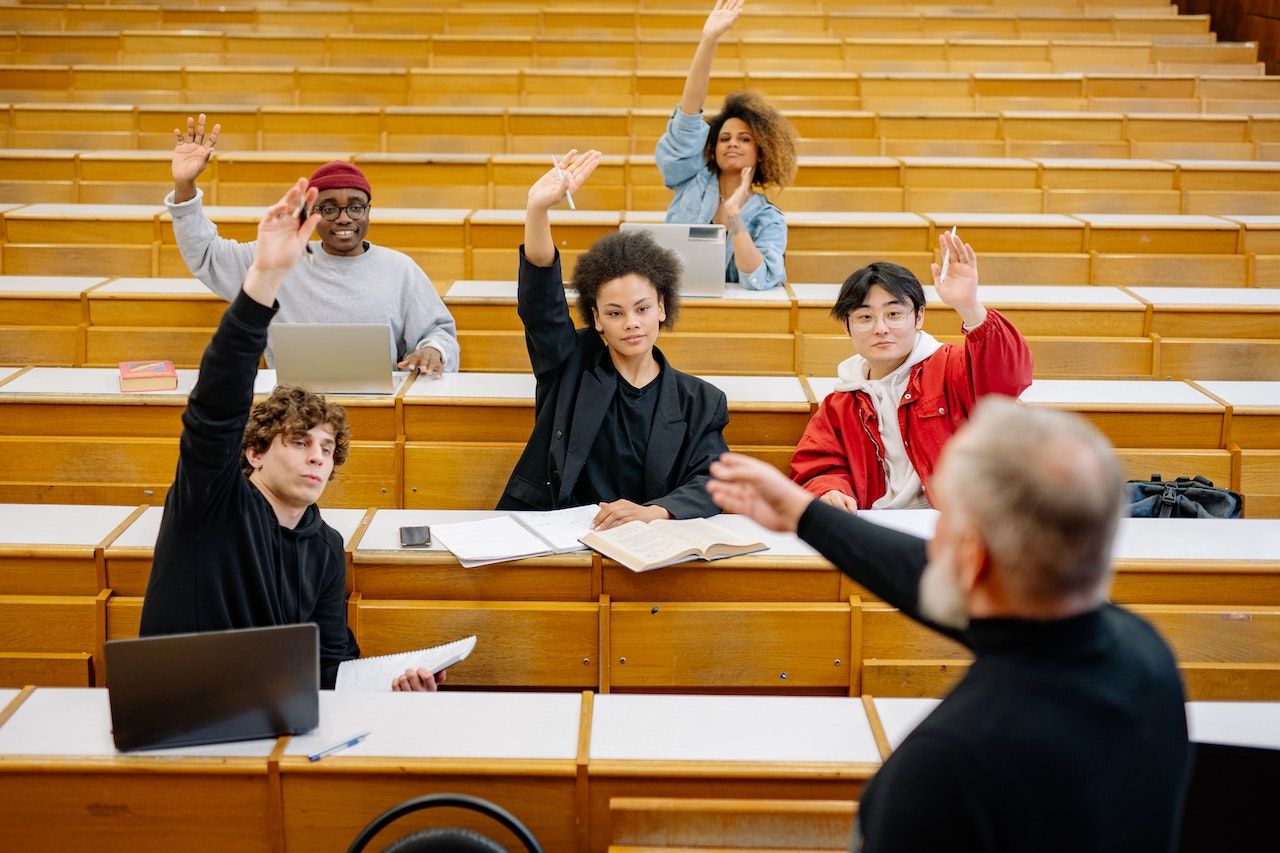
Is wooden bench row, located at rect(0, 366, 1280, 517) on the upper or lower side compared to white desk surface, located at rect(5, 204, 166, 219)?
lower

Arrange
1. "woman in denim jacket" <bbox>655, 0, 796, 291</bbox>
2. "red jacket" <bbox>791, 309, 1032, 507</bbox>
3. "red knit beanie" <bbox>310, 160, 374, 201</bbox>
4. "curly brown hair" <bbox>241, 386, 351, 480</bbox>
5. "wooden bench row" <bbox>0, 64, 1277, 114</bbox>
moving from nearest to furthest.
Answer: "curly brown hair" <bbox>241, 386, 351, 480</bbox>
"red jacket" <bbox>791, 309, 1032, 507</bbox>
"red knit beanie" <bbox>310, 160, 374, 201</bbox>
"woman in denim jacket" <bbox>655, 0, 796, 291</bbox>
"wooden bench row" <bbox>0, 64, 1277, 114</bbox>

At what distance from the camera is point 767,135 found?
7.89 ft

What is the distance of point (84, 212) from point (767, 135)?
1.64 m

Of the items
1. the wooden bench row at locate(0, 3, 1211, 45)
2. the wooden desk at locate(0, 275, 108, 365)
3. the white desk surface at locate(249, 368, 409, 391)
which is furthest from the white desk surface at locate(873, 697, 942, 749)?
the wooden bench row at locate(0, 3, 1211, 45)

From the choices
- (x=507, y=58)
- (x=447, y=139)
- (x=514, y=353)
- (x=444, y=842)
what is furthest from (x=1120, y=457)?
(x=507, y=58)

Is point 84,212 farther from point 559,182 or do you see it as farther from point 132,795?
point 132,795

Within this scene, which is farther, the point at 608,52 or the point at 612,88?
the point at 608,52

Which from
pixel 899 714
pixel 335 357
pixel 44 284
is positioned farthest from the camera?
pixel 44 284

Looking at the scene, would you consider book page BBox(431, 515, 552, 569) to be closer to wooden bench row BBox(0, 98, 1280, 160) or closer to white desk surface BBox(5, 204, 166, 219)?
white desk surface BBox(5, 204, 166, 219)

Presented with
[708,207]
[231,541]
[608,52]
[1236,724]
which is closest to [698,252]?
[708,207]

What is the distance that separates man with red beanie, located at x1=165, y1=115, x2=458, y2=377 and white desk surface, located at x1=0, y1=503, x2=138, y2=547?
0.63 m

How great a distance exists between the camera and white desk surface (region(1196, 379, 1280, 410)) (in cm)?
189

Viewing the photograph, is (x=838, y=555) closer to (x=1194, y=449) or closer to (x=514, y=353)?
(x=1194, y=449)

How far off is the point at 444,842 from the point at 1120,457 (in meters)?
1.37
